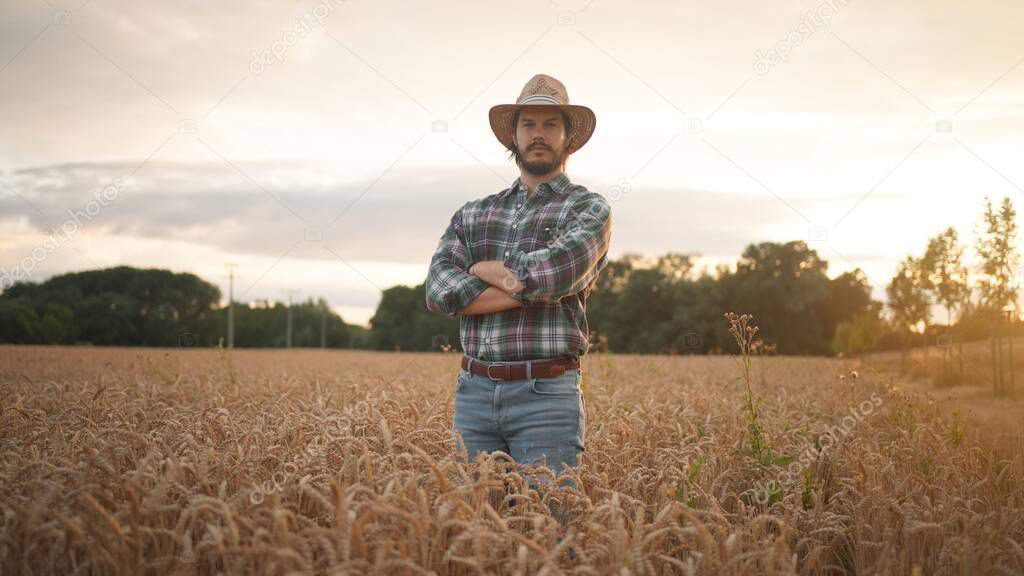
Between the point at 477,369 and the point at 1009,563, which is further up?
the point at 477,369

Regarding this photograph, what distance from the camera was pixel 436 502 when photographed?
3.04 m

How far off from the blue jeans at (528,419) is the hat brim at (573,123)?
1.80 meters

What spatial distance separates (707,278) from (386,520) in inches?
2855

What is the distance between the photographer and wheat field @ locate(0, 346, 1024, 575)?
9.23 feet

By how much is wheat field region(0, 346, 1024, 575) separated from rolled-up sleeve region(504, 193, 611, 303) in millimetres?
1081

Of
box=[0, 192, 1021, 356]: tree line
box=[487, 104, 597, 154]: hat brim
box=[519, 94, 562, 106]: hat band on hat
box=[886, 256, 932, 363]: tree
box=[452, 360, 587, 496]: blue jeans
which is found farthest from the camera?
box=[0, 192, 1021, 356]: tree line

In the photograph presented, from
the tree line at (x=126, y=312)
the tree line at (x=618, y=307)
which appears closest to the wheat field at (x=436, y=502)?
the tree line at (x=618, y=307)

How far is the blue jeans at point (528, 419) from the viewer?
4.08 meters

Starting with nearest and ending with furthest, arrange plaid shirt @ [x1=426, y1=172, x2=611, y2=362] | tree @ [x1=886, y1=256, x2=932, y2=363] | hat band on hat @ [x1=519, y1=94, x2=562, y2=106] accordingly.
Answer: plaid shirt @ [x1=426, y1=172, x2=611, y2=362], hat band on hat @ [x1=519, y1=94, x2=562, y2=106], tree @ [x1=886, y1=256, x2=932, y2=363]

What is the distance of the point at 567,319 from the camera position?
4.35 m

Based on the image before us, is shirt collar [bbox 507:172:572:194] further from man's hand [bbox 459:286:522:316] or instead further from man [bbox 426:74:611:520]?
man's hand [bbox 459:286:522:316]

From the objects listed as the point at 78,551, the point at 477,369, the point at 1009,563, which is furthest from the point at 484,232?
the point at 1009,563

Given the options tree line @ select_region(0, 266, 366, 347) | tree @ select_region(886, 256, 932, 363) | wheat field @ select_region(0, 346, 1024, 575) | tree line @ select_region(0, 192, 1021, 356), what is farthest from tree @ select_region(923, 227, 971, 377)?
tree line @ select_region(0, 266, 366, 347)

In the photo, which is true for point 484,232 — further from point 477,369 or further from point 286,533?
point 286,533
